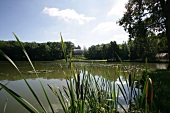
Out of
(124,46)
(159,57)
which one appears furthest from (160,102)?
(124,46)

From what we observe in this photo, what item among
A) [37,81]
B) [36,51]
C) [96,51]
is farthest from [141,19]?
[36,51]

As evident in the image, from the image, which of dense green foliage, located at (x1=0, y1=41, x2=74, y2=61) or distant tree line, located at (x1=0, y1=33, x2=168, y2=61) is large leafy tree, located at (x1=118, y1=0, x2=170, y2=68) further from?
dense green foliage, located at (x1=0, y1=41, x2=74, y2=61)

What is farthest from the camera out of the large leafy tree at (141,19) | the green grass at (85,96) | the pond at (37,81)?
the large leafy tree at (141,19)

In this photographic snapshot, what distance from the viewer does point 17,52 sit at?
85188mm

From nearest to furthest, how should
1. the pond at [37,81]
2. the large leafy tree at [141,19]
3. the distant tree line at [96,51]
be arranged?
the pond at [37,81]
the large leafy tree at [141,19]
the distant tree line at [96,51]

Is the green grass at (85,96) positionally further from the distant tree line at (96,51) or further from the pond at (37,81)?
the distant tree line at (96,51)

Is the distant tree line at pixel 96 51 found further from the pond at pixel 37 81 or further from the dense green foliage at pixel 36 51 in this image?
the pond at pixel 37 81

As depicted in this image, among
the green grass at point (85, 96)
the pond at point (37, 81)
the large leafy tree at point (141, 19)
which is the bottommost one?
the pond at point (37, 81)

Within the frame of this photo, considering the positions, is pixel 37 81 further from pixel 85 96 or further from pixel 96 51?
pixel 96 51

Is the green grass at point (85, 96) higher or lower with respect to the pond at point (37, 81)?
higher

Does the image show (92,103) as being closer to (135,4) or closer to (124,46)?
(135,4)

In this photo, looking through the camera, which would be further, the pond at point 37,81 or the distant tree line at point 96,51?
the distant tree line at point 96,51

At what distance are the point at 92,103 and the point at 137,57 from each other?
63955 mm

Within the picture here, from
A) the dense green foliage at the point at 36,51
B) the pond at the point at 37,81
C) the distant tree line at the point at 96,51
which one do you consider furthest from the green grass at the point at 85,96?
the dense green foliage at the point at 36,51
